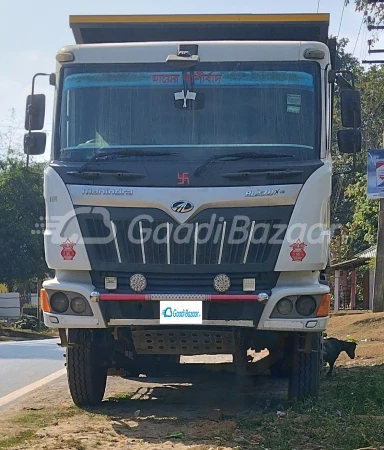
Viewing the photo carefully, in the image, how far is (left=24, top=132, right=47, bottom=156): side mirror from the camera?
7.68 meters

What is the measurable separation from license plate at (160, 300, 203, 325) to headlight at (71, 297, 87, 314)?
2.19 ft

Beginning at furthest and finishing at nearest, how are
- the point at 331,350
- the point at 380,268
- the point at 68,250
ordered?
1. the point at 380,268
2. the point at 331,350
3. the point at 68,250

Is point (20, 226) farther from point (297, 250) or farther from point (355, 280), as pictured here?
point (297, 250)

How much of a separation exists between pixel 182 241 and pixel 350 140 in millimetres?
2036

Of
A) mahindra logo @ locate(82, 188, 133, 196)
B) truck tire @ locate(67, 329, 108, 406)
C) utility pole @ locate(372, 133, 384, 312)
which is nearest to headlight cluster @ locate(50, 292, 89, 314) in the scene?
truck tire @ locate(67, 329, 108, 406)

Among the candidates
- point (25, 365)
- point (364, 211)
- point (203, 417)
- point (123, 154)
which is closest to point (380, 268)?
point (25, 365)

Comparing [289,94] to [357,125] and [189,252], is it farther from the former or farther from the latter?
[189,252]

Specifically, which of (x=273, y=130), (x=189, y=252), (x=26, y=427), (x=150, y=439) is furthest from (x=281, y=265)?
(x=26, y=427)

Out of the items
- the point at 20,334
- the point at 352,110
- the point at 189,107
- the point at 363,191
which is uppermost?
the point at 363,191

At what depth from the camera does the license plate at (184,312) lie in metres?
6.50

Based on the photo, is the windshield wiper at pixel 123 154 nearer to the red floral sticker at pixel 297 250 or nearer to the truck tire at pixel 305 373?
the red floral sticker at pixel 297 250

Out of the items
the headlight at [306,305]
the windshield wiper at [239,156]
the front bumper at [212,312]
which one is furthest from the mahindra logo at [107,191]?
the headlight at [306,305]

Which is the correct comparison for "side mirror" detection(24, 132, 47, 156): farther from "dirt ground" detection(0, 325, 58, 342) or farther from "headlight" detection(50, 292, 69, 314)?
"dirt ground" detection(0, 325, 58, 342)

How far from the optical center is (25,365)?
1245cm
